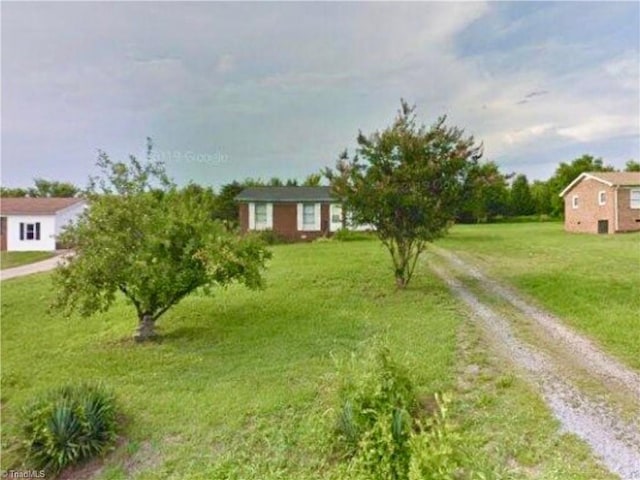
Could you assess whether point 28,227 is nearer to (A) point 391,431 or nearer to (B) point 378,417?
(B) point 378,417

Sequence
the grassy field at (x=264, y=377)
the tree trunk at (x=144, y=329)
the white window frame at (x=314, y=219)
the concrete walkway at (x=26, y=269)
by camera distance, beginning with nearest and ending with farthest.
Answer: the grassy field at (x=264, y=377) → the tree trunk at (x=144, y=329) → the concrete walkway at (x=26, y=269) → the white window frame at (x=314, y=219)

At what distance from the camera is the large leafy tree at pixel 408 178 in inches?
370

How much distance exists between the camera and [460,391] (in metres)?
4.82

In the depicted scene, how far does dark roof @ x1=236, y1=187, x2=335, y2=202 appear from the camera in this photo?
2484 centimetres

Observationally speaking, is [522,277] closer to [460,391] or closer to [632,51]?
[632,51]

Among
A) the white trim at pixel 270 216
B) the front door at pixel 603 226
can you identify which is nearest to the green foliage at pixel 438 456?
A: the white trim at pixel 270 216

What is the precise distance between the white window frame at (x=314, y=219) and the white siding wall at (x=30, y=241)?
14.3 meters

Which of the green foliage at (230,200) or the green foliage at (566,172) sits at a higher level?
the green foliage at (566,172)

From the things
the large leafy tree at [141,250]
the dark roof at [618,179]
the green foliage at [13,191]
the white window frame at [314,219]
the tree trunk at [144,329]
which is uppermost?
the green foliage at [13,191]

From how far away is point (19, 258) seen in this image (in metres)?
22.0

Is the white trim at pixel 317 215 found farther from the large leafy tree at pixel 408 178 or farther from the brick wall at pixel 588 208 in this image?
the brick wall at pixel 588 208

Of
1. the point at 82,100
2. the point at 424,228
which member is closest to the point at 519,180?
the point at 424,228

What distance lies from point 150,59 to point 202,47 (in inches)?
53.8

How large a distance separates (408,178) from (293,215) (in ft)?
53.1
